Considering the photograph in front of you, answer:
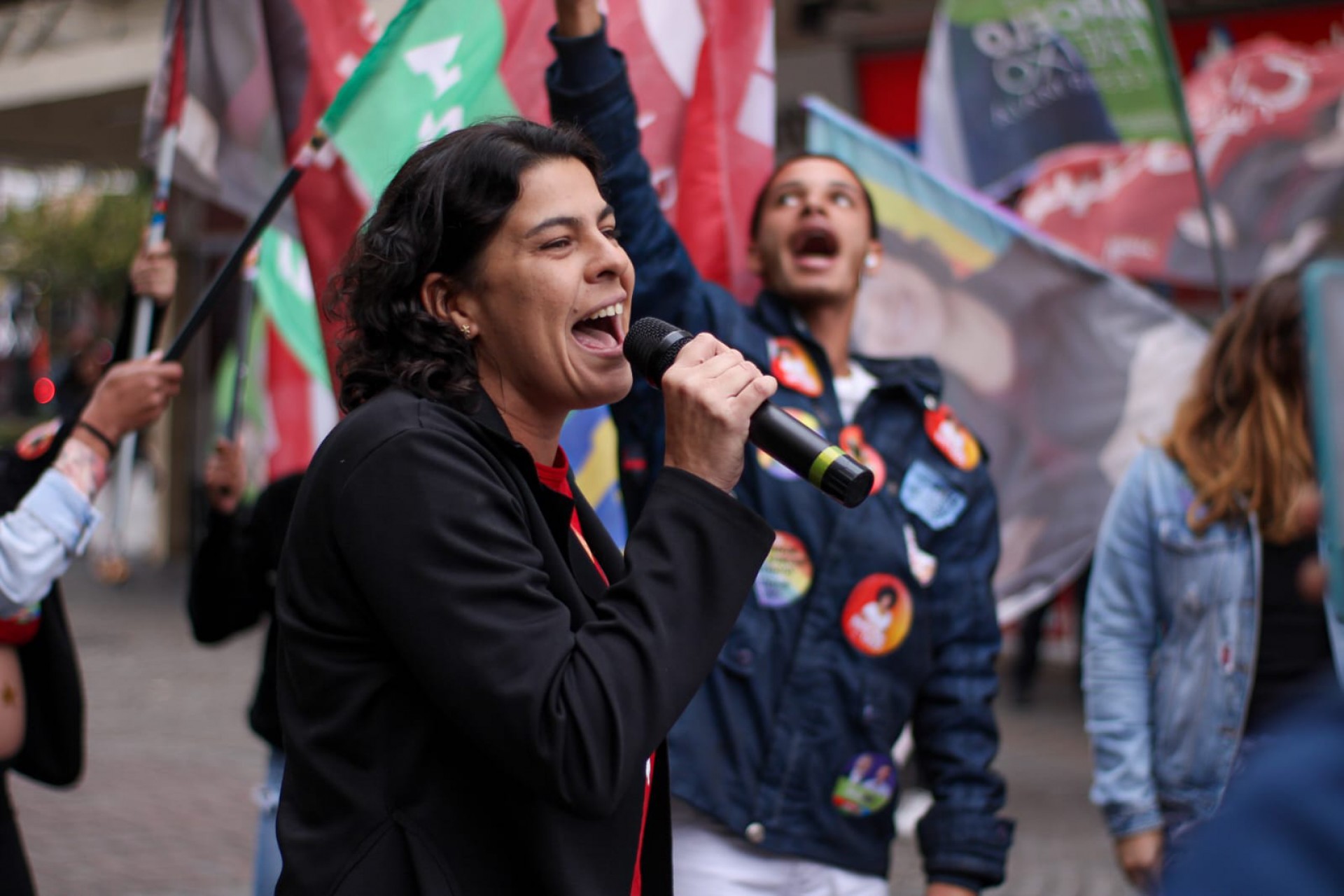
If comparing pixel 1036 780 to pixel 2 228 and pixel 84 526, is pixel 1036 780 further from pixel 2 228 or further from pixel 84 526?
pixel 2 228

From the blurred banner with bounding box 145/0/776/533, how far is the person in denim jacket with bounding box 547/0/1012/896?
48 cm

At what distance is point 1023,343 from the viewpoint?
4180mm

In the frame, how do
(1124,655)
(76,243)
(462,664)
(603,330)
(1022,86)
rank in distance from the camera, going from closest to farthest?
(462,664) → (603,330) → (1124,655) → (1022,86) → (76,243)

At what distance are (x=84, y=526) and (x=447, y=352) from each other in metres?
1.17

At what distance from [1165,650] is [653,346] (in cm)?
170

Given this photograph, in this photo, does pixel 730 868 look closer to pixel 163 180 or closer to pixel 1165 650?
pixel 1165 650

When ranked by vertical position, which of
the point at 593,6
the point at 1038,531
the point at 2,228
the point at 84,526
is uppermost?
the point at 593,6

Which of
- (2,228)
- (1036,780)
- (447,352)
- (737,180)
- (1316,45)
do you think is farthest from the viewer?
(2,228)

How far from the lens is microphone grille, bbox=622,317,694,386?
1.71m

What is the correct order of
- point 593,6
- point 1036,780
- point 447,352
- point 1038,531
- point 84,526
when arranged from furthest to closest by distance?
point 1036,780 < point 1038,531 < point 84,526 < point 593,6 < point 447,352

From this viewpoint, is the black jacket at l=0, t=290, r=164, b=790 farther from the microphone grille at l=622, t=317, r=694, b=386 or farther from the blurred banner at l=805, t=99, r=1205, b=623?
the blurred banner at l=805, t=99, r=1205, b=623

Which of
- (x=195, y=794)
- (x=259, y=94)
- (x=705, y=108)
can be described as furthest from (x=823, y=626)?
(x=195, y=794)

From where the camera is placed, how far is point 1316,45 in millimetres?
8352

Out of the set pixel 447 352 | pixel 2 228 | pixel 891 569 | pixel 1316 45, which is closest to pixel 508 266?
pixel 447 352
